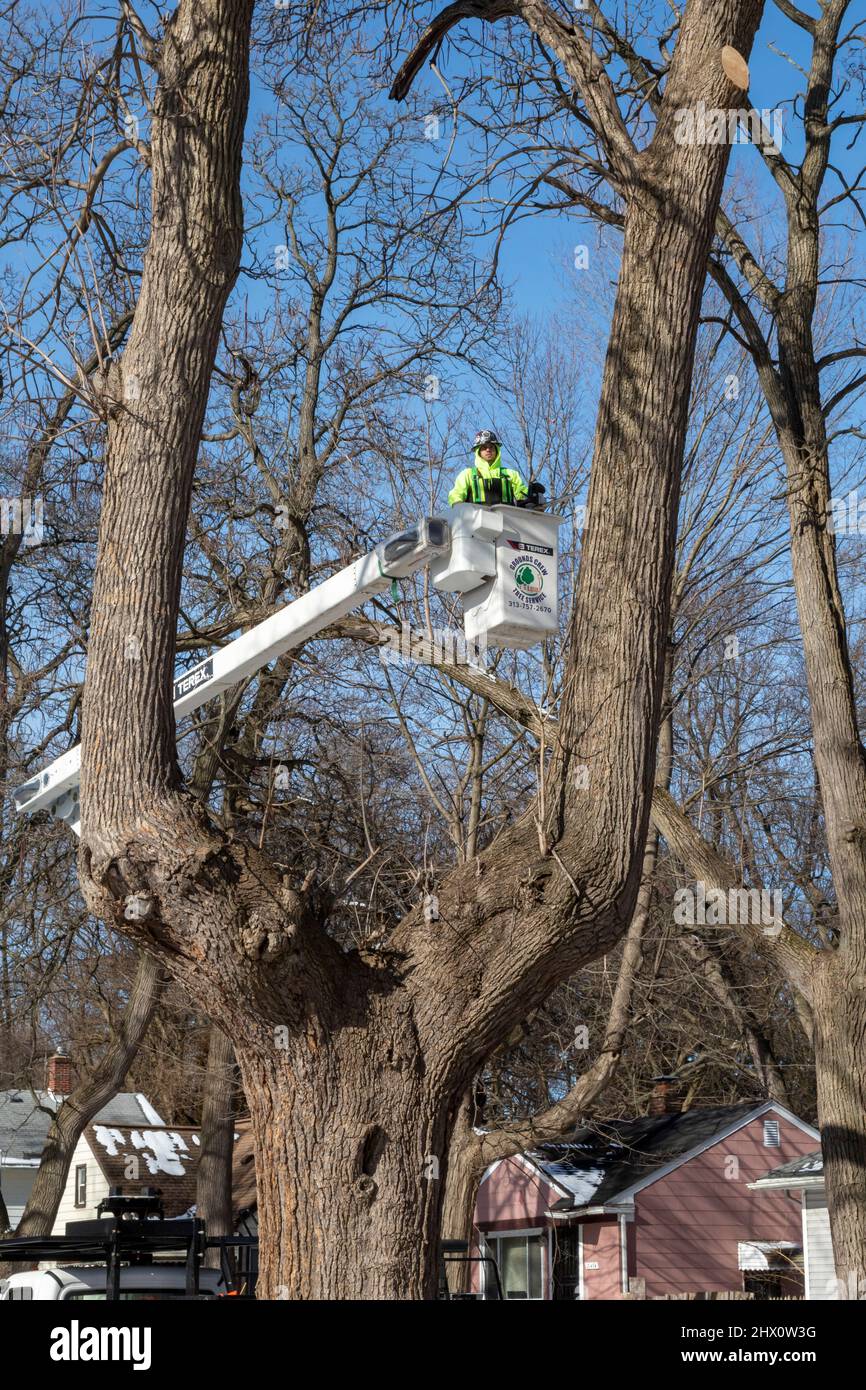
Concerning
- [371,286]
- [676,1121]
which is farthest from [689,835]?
[676,1121]

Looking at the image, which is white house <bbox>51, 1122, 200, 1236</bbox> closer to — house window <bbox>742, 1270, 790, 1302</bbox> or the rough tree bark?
house window <bbox>742, 1270, 790, 1302</bbox>

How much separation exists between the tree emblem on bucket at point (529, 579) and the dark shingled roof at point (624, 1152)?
16.5 metres

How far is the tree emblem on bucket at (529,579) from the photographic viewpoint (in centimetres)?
593

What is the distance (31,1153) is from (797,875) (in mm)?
19738

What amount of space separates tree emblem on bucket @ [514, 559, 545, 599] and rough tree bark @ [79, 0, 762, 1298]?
193mm

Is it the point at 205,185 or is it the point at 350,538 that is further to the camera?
the point at 350,538

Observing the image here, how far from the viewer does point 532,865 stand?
563 cm

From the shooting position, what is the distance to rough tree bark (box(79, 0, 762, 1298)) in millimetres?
5449

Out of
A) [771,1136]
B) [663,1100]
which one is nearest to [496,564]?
[771,1136]

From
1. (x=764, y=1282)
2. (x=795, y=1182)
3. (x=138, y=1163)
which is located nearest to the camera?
(x=795, y=1182)

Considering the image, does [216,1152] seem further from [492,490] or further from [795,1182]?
[492,490]

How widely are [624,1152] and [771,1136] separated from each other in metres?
2.34

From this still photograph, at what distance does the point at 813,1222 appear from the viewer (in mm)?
18875

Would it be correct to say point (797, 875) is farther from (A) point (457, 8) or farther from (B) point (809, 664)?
(A) point (457, 8)
